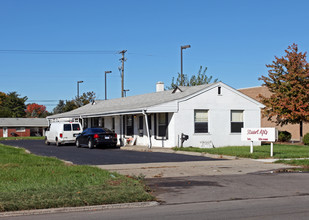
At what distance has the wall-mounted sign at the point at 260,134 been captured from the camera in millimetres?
20812

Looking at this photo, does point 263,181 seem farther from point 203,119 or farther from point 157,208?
point 203,119

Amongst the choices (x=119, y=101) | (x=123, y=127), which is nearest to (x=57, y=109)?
(x=119, y=101)

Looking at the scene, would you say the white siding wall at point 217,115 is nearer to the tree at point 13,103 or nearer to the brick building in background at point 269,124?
the brick building in background at point 269,124

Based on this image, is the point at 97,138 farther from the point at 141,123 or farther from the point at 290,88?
the point at 290,88

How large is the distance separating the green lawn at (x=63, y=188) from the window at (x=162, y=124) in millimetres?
13991

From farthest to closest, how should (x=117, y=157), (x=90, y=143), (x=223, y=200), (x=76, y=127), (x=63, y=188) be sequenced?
(x=76, y=127) → (x=90, y=143) → (x=117, y=157) → (x=63, y=188) → (x=223, y=200)

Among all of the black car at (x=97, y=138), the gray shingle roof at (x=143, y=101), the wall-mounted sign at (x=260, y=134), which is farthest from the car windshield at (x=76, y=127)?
the wall-mounted sign at (x=260, y=134)

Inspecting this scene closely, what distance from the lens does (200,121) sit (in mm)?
27859

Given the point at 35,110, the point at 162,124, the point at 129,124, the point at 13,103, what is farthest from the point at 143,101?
the point at 35,110

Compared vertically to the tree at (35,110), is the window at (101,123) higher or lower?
lower

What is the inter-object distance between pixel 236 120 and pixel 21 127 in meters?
53.6

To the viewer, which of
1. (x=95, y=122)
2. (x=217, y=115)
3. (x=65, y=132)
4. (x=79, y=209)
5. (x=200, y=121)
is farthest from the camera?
(x=95, y=122)

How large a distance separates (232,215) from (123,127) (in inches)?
1005

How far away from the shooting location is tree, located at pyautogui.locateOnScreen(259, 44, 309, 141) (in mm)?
30938
